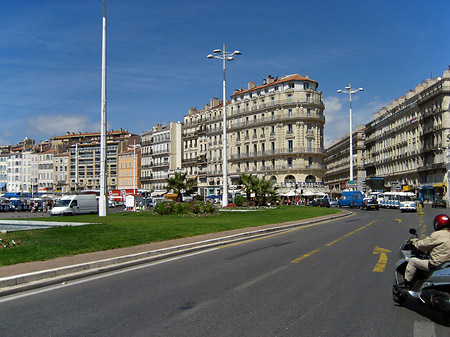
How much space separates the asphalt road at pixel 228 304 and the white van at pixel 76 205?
31.5m

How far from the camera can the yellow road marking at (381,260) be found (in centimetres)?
972

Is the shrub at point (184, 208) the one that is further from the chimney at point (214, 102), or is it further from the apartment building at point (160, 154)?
the chimney at point (214, 102)

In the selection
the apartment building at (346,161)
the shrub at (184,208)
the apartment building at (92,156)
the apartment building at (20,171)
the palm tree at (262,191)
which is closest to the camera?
the shrub at (184,208)

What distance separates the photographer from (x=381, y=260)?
36.2 ft

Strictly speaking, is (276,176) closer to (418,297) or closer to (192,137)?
(192,137)

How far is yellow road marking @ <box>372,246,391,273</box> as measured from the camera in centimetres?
972

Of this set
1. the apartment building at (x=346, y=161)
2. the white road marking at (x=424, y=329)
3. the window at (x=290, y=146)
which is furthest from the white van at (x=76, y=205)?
the apartment building at (x=346, y=161)

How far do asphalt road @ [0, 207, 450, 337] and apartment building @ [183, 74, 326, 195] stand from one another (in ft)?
200

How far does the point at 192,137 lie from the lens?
99875 mm

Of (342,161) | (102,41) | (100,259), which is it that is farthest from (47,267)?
(342,161)

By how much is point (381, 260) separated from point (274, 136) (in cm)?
7050

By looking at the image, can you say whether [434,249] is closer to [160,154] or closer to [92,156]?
[160,154]

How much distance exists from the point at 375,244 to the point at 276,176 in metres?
65.1

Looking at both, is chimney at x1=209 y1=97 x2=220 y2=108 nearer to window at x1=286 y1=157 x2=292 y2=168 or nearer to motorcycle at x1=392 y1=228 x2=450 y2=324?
window at x1=286 y1=157 x2=292 y2=168
